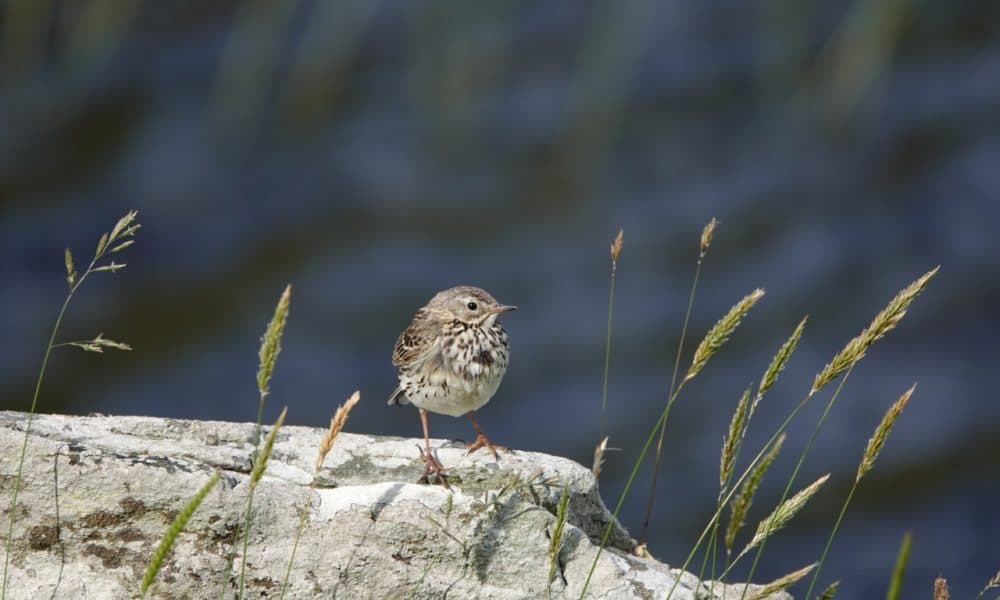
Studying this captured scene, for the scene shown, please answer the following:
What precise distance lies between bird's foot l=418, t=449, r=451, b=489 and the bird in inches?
27.1

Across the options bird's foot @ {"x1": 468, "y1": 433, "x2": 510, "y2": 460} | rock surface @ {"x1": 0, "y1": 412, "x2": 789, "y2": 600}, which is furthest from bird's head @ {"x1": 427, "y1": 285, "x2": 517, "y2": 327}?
rock surface @ {"x1": 0, "y1": 412, "x2": 789, "y2": 600}

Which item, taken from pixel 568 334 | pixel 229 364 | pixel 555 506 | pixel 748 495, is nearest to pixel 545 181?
pixel 568 334

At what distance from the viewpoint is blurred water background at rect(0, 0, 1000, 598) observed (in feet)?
50.1

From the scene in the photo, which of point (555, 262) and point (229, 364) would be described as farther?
point (555, 262)

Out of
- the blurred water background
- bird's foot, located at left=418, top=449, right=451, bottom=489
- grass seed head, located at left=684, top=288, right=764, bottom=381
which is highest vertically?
the blurred water background

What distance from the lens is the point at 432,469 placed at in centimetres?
536

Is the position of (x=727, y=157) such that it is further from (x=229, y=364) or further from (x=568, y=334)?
(x=229, y=364)

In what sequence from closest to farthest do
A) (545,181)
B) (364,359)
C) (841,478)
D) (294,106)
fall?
(841,478), (364,359), (545,181), (294,106)

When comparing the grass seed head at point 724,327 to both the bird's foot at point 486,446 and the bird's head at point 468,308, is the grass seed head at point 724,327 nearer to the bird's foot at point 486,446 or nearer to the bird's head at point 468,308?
the bird's foot at point 486,446

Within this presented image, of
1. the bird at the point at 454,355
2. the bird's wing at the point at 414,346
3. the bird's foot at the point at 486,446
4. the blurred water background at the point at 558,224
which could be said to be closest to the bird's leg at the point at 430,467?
the bird's foot at the point at 486,446

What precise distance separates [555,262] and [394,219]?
2.38 meters

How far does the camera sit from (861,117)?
62.7 ft

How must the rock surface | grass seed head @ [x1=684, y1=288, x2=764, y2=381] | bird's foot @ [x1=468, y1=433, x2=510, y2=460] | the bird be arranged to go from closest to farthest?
grass seed head @ [x1=684, y1=288, x2=764, y2=381] < the rock surface < bird's foot @ [x1=468, y1=433, x2=510, y2=460] < the bird

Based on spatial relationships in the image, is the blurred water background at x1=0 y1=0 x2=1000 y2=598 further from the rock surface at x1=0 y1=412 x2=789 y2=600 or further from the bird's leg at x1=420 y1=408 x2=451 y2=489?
the rock surface at x1=0 y1=412 x2=789 y2=600
